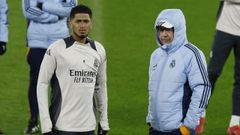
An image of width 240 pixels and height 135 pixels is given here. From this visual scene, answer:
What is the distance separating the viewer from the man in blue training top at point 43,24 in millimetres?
10328

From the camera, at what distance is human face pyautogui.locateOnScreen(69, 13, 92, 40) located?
7.86 m

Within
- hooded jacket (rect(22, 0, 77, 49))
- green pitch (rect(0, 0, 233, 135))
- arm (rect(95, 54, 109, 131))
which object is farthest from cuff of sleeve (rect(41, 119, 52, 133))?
green pitch (rect(0, 0, 233, 135))

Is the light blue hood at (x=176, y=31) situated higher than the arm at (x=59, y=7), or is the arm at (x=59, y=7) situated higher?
the light blue hood at (x=176, y=31)

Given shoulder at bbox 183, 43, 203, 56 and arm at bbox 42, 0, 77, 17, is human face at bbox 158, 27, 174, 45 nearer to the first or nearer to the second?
shoulder at bbox 183, 43, 203, 56

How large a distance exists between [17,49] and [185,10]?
4112mm

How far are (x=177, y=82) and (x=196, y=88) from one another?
20cm

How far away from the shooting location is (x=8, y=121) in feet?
36.2

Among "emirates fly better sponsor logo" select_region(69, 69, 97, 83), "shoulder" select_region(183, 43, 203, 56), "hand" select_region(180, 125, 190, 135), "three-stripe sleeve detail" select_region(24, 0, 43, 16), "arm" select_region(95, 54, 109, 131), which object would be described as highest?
"shoulder" select_region(183, 43, 203, 56)

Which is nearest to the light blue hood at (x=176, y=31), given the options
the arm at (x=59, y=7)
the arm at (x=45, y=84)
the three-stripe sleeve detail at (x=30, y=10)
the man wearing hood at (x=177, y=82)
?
the man wearing hood at (x=177, y=82)

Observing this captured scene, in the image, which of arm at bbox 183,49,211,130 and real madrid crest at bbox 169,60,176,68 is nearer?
arm at bbox 183,49,211,130

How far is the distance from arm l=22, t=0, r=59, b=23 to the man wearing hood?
263 cm

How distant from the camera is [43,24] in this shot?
10.4 m

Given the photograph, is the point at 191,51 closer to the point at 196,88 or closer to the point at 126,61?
the point at 196,88

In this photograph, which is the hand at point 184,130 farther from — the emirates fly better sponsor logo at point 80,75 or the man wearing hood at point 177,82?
the emirates fly better sponsor logo at point 80,75
